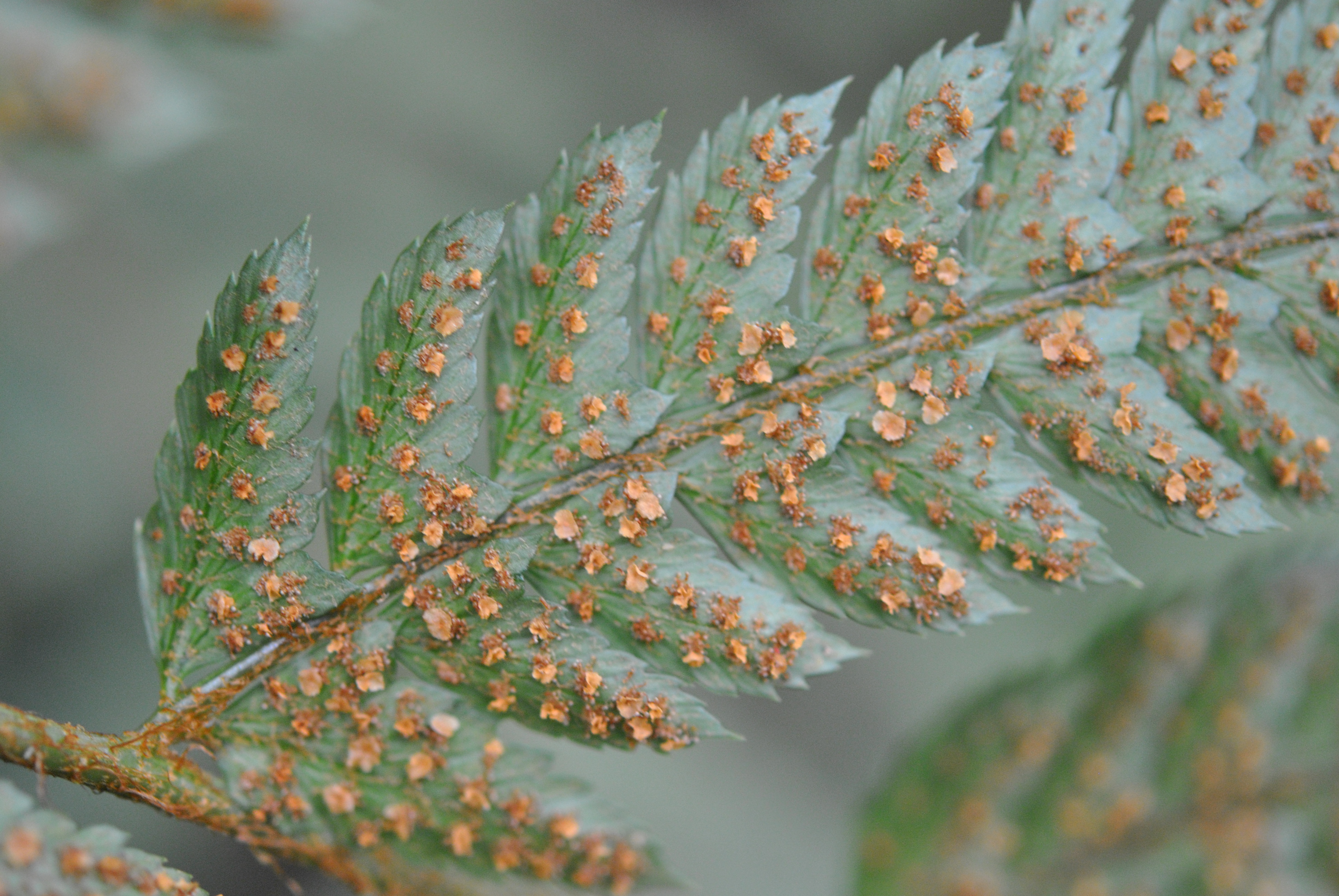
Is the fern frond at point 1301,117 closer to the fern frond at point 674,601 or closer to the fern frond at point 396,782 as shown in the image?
the fern frond at point 674,601

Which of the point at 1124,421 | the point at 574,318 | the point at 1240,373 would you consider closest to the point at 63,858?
the point at 574,318

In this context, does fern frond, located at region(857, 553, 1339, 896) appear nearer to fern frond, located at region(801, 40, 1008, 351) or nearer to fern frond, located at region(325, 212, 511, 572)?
fern frond, located at region(801, 40, 1008, 351)

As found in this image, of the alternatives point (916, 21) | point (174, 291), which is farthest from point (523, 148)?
point (916, 21)

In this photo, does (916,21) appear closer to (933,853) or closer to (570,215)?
(570,215)

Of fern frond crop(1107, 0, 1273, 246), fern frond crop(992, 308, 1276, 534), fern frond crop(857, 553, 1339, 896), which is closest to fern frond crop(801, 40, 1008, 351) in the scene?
fern frond crop(992, 308, 1276, 534)

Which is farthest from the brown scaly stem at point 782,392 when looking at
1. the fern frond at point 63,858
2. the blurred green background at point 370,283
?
the blurred green background at point 370,283

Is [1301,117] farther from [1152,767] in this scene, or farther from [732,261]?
[1152,767]
